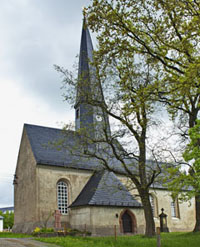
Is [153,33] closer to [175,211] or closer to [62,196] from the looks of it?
[62,196]

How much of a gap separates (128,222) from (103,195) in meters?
3.11

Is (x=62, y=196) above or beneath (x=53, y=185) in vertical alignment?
beneath

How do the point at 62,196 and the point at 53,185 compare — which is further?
the point at 62,196

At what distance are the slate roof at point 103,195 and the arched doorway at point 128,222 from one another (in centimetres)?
71

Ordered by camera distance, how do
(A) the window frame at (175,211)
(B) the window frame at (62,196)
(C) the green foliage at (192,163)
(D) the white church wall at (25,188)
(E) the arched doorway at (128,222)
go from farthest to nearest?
(A) the window frame at (175,211), (B) the window frame at (62,196), (D) the white church wall at (25,188), (E) the arched doorway at (128,222), (C) the green foliage at (192,163)

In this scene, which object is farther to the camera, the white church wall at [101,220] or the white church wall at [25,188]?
the white church wall at [25,188]

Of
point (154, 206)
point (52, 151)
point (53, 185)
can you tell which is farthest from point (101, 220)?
point (154, 206)

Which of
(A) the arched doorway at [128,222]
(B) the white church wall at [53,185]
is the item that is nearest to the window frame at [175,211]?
(A) the arched doorway at [128,222]

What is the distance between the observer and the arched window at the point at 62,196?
1071 inches

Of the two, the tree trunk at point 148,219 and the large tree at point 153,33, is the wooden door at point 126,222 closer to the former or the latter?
the tree trunk at point 148,219

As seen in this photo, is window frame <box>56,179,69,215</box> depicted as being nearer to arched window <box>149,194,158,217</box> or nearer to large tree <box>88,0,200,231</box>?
arched window <box>149,194,158,217</box>

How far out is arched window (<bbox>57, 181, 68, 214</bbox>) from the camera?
27203 millimetres

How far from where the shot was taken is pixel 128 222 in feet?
83.0

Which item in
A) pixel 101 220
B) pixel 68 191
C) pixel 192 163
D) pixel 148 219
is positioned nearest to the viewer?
pixel 192 163
